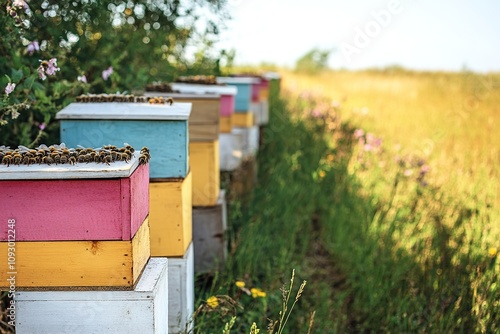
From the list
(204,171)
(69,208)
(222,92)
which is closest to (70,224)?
(69,208)

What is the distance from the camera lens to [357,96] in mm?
11953

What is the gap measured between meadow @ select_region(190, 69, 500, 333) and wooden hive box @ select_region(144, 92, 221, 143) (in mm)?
736

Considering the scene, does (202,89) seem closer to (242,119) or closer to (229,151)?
(229,151)

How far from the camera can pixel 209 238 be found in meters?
3.43

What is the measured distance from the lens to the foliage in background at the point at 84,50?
2797 millimetres

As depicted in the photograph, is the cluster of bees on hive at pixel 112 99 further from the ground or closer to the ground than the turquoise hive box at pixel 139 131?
further from the ground

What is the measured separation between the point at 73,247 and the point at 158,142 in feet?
2.66

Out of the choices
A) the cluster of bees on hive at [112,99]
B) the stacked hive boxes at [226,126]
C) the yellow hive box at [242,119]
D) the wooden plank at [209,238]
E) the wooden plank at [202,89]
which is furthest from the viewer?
the yellow hive box at [242,119]

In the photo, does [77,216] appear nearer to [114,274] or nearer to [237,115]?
[114,274]

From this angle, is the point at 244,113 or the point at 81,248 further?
the point at 244,113

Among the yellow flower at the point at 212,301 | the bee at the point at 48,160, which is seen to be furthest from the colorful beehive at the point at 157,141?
the bee at the point at 48,160

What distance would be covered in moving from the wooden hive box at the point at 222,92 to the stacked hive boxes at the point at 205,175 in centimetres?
6

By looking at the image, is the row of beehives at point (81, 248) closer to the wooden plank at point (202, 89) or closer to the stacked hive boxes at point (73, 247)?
the stacked hive boxes at point (73, 247)

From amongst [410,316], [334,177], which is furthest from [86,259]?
[334,177]
